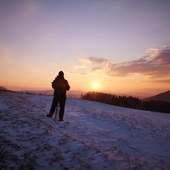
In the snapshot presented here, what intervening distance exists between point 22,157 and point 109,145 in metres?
3.32

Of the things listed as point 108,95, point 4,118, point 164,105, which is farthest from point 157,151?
point 108,95

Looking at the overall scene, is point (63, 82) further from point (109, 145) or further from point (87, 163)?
point (87, 163)

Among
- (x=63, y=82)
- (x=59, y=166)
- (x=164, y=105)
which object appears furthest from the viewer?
(x=164, y=105)

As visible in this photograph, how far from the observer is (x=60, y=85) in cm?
943

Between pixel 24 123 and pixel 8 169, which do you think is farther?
pixel 24 123

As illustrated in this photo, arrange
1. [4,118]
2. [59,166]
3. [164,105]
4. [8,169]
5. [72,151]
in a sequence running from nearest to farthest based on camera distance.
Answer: [8,169] < [59,166] < [72,151] < [4,118] < [164,105]

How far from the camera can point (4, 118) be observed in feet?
24.6

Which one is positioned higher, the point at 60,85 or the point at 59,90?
the point at 60,85

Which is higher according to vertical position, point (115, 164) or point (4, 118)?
point (4, 118)

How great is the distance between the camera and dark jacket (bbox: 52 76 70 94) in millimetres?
9430

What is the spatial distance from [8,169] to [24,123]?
145 inches

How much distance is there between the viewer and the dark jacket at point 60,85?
943 centimetres

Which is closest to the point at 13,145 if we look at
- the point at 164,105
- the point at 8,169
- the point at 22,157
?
the point at 22,157

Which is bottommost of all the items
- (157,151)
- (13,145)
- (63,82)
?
(157,151)
